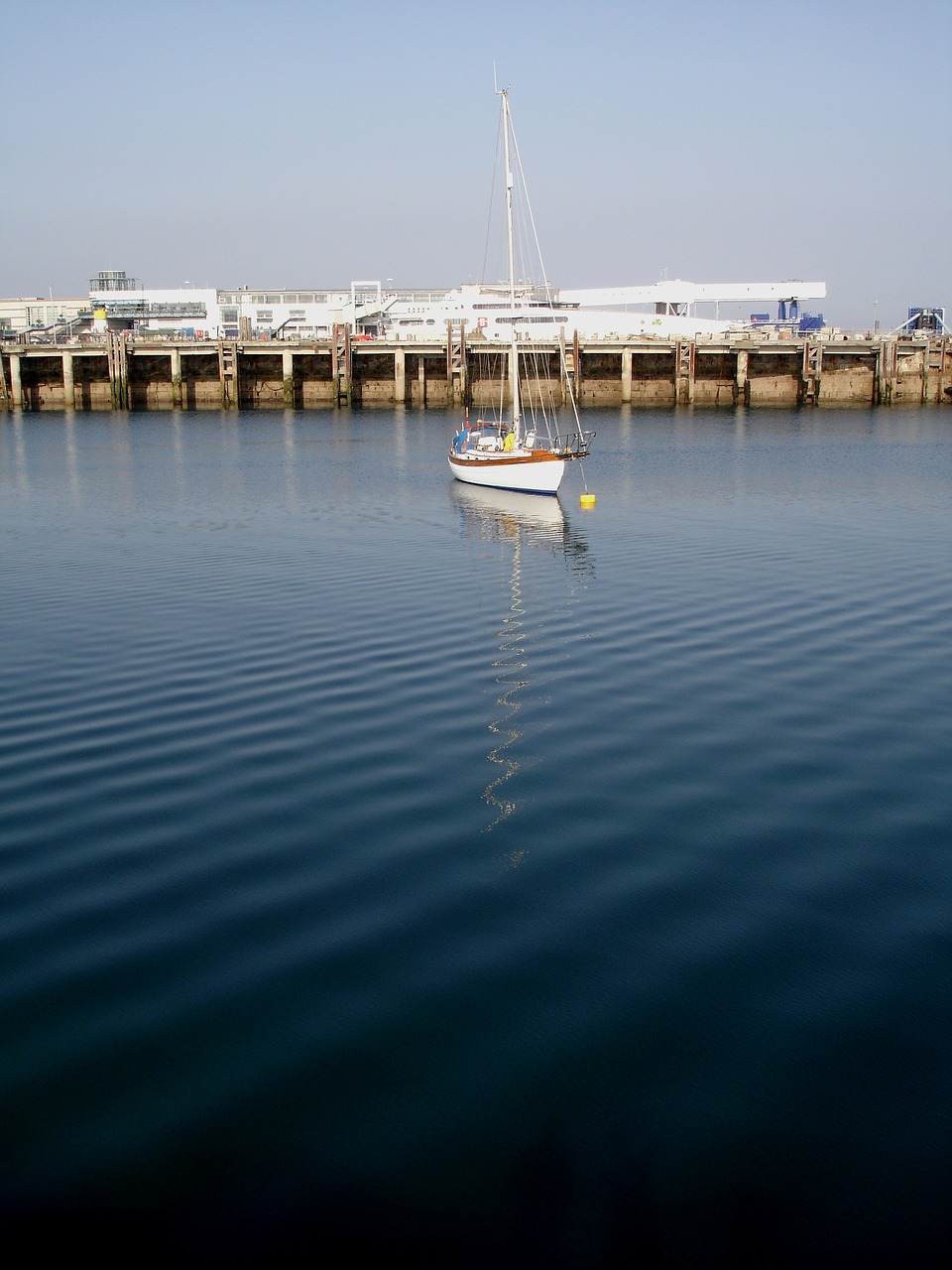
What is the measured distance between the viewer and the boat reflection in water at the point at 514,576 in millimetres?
13547

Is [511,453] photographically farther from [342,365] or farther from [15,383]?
[15,383]

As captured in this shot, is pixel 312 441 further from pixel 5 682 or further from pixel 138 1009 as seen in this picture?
pixel 138 1009

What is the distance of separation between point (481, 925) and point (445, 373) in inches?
3522

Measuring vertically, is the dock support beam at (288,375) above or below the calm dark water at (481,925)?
above

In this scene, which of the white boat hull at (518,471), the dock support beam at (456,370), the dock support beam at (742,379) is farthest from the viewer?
the dock support beam at (742,379)

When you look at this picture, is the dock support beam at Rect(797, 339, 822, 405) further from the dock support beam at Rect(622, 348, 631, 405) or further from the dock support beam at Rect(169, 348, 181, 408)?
the dock support beam at Rect(169, 348, 181, 408)

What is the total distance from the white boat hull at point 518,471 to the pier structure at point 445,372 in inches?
1878

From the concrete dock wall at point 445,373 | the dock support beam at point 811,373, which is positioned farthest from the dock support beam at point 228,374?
the dock support beam at point 811,373

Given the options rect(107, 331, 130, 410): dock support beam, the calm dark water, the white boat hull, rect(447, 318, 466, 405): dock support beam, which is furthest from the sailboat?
rect(107, 331, 130, 410): dock support beam

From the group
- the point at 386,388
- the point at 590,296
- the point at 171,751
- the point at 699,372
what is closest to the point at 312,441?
the point at 386,388

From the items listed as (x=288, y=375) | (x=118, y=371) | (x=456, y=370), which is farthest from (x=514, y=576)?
(x=118, y=371)

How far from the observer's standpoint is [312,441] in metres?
64.2

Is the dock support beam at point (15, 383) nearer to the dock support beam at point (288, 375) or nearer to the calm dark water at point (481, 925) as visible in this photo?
the dock support beam at point (288, 375)

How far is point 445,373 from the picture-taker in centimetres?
9556
